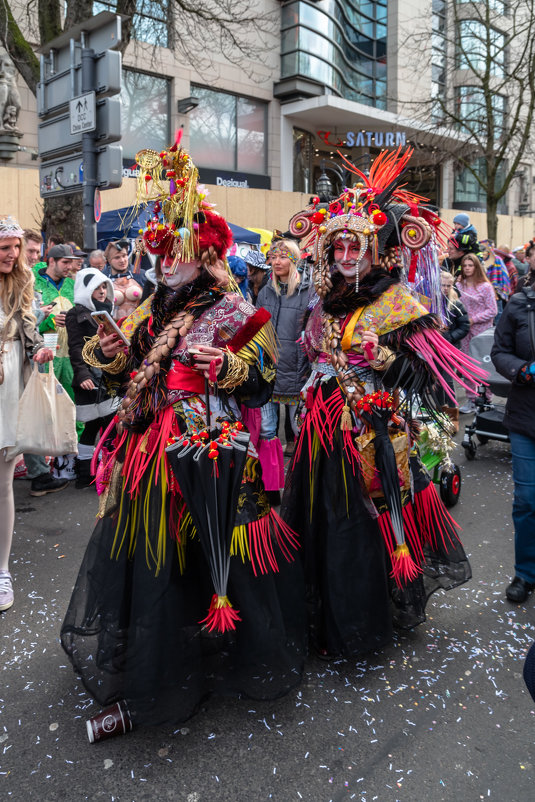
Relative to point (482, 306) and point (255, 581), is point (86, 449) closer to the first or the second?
point (255, 581)

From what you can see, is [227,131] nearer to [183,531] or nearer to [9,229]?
[9,229]

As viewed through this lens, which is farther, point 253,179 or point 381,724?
point 253,179

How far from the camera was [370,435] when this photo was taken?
2.99 m

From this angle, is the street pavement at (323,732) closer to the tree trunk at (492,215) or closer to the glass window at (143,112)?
the tree trunk at (492,215)

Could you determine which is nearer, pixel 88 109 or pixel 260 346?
pixel 260 346

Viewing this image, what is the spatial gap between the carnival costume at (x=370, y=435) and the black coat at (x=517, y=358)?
65 centimetres

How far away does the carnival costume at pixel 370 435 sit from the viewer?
293cm

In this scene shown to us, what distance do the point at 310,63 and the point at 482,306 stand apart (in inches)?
547

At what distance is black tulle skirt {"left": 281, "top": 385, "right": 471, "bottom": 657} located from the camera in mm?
2908

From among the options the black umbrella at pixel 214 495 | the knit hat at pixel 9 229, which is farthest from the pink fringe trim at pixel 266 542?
the knit hat at pixel 9 229

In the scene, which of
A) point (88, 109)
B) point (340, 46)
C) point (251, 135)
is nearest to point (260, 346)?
point (88, 109)

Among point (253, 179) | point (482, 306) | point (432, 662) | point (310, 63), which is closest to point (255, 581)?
point (432, 662)

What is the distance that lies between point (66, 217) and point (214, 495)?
24.7 feet

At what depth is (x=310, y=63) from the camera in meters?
18.6
